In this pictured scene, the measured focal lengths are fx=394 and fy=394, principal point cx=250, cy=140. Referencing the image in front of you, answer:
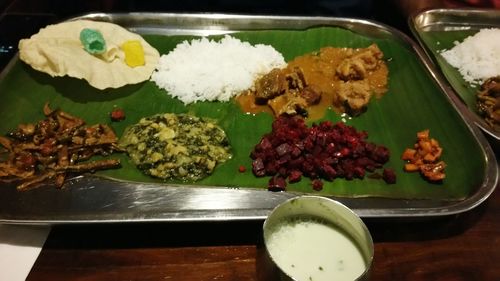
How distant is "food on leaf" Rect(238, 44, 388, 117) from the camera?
353cm

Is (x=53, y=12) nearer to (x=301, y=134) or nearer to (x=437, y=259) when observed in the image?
(x=301, y=134)

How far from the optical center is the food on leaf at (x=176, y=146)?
2945 mm

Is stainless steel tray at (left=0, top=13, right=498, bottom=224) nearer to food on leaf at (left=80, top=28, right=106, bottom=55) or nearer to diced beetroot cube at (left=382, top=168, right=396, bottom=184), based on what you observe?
diced beetroot cube at (left=382, top=168, right=396, bottom=184)

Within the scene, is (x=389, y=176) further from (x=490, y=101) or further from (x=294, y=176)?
(x=490, y=101)

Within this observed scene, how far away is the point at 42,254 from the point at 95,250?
1.02 feet

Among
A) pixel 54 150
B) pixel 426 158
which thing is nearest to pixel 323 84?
pixel 426 158

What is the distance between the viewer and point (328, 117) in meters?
3.53

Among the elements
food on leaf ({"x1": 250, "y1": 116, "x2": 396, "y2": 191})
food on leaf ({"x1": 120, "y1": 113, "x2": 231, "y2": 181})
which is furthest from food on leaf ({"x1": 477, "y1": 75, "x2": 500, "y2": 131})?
food on leaf ({"x1": 120, "y1": 113, "x2": 231, "y2": 181})

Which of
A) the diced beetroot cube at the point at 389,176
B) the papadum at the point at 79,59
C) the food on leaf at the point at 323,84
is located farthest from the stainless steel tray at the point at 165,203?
the papadum at the point at 79,59

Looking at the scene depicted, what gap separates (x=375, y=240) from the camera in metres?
2.55

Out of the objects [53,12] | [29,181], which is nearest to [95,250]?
[29,181]

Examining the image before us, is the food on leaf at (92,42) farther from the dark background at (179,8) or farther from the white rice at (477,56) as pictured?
the white rice at (477,56)

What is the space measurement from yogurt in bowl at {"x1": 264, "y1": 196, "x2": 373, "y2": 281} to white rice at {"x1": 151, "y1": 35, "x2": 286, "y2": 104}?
1771mm

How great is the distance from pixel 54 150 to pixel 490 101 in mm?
3696
